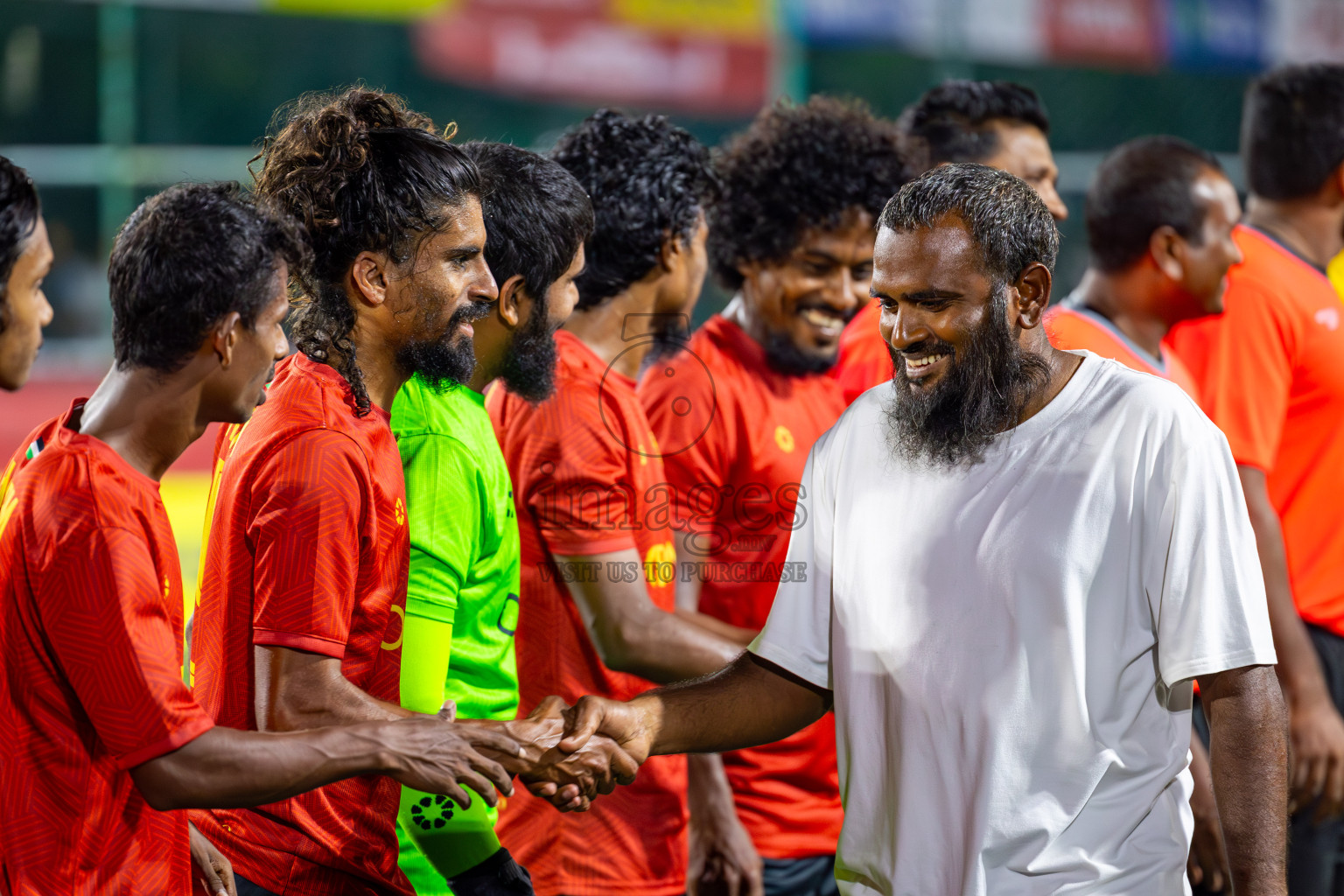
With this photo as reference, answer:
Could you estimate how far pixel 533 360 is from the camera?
3.04 m

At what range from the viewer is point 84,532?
1.97 metres

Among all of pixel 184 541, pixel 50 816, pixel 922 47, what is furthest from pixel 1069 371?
pixel 922 47

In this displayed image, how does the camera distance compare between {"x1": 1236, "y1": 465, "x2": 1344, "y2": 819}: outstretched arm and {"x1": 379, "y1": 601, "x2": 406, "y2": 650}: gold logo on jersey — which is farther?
{"x1": 1236, "y1": 465, "x2": 1344, "y2": 819}: outstretched arm

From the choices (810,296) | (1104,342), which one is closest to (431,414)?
(810,296)

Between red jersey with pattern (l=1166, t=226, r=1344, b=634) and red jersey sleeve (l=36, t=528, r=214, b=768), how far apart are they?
3.12 metres

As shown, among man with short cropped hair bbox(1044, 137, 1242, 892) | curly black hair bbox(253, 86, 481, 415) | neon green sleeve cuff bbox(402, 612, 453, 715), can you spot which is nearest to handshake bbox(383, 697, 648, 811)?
neon green sleeve cuff bbox(402, 612, 453, 715)

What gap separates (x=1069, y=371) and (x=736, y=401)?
4.68 feet

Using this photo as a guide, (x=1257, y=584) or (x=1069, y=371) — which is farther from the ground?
(x=1069, y=371)

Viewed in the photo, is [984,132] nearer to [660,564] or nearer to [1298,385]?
[1298,385]

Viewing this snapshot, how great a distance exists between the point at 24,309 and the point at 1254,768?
2009mm

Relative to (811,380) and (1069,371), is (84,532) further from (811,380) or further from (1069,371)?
(811,380)

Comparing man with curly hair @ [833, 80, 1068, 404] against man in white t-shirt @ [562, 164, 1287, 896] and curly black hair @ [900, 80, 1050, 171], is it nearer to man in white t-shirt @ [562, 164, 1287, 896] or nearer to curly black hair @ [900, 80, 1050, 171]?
curly black hair @ [900, 80, 1050, 171]

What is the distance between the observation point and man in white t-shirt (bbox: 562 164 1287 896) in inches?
86.9

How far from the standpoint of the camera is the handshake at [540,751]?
221 cm
